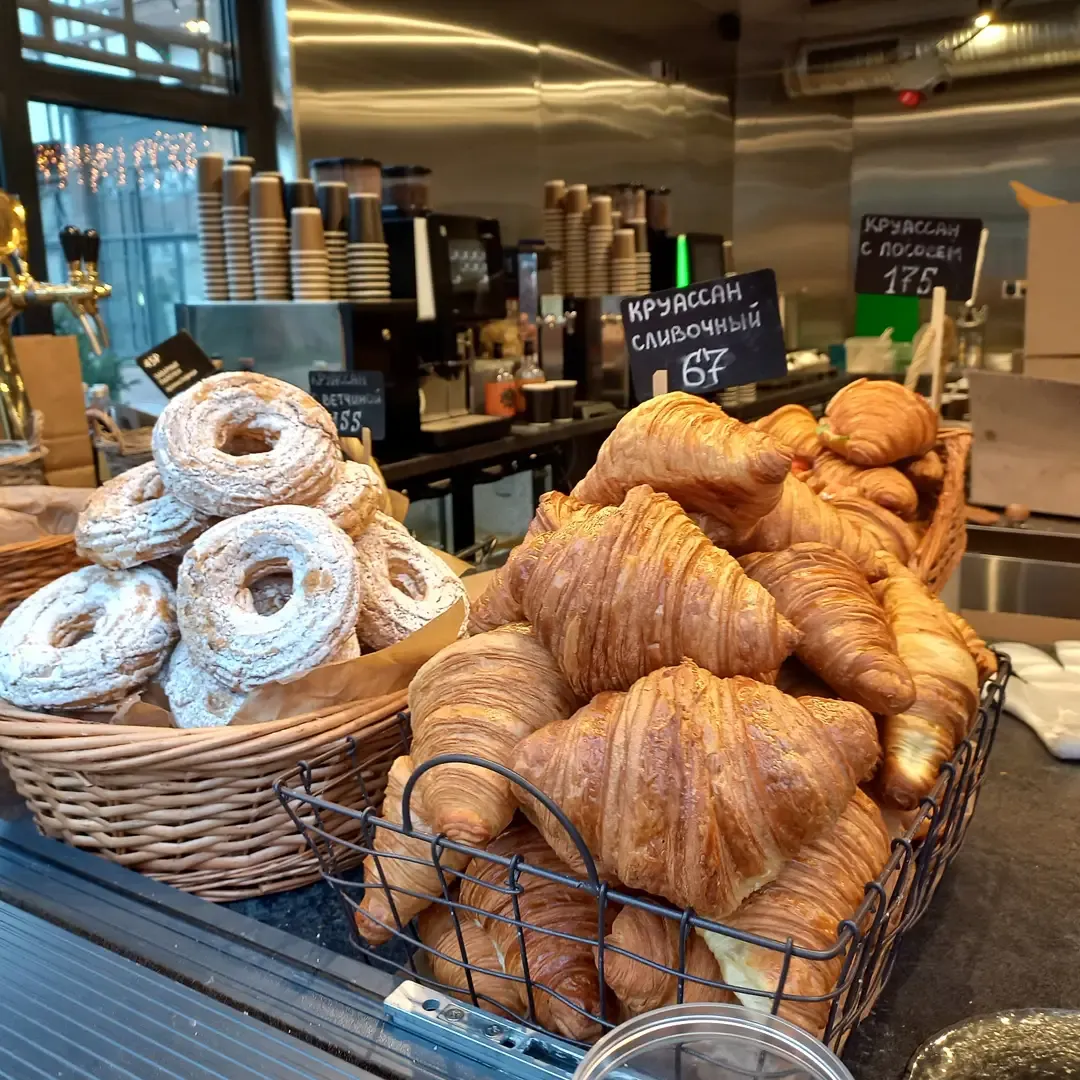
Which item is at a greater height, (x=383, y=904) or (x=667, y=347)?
(x=667, y=347)

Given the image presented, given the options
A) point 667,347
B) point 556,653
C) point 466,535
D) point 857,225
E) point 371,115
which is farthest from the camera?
point 857,225

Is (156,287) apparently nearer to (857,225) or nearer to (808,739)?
(808,739)

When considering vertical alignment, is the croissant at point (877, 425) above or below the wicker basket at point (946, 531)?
above

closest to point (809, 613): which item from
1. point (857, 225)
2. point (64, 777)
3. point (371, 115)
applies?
point (64, 777)

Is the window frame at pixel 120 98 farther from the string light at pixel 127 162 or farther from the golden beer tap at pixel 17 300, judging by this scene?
the golden beer tap at pixel 17 300

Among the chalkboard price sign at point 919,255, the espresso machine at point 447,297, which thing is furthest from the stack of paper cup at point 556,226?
the chalkboard price sign at point 919,255

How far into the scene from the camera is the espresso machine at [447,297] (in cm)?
308

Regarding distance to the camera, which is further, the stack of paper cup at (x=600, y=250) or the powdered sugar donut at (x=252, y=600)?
the stack of paper cup at (x=600, y=250)

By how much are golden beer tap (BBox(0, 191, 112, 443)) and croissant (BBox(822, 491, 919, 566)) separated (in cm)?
127

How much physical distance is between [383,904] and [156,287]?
10.6 ft

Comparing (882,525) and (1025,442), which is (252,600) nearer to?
(882,525)

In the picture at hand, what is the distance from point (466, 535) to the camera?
3.39 metres

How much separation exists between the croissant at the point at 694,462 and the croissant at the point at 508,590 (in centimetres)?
5

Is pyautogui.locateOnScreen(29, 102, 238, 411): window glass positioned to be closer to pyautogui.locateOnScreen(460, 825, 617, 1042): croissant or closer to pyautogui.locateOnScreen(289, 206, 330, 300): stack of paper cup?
pyautogui.locateOnScreen(289, 206, 330, 300): stack of paper cup
